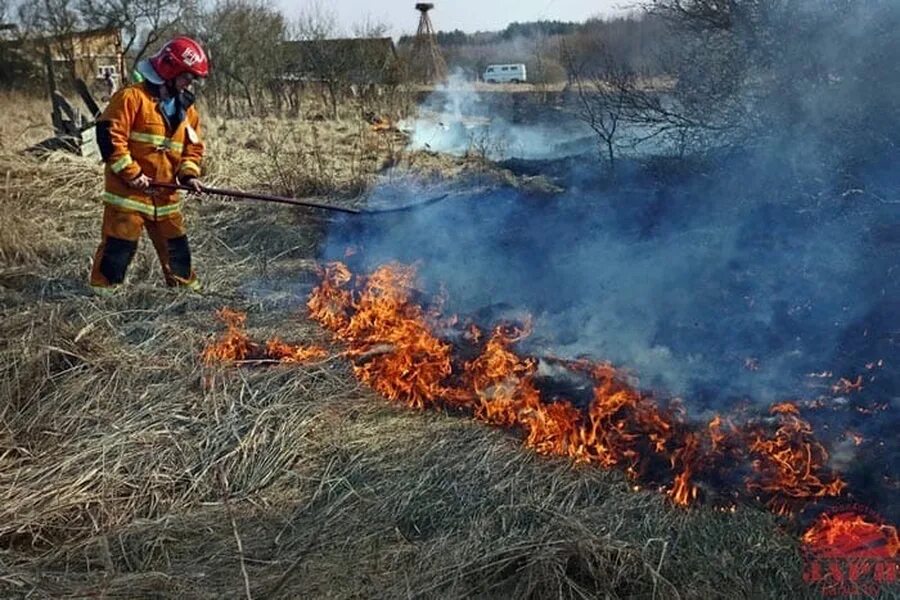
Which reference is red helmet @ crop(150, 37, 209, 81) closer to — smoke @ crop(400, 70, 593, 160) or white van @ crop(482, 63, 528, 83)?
smoke @ crop(400, 70, 593, 160)

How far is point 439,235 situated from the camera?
678 cm

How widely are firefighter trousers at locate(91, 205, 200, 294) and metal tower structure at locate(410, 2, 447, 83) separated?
1318 centimetres

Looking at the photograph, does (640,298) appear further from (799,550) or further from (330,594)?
(330,594)

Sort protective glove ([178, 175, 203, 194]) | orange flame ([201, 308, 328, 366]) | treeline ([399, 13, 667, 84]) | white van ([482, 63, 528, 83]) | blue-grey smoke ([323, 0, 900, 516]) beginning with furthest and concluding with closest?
white van ([482, 63, 528, 83]) → treeline ([399, 13, 667, 84]) → protective glove ([178, 175, 203, 194]) → orange flame ([201, 308, 328, 366]) → blue-grey smoke ([323, 0, 900, 516])

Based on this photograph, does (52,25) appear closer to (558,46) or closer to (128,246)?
(558,46)

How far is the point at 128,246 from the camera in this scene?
18.7 ft

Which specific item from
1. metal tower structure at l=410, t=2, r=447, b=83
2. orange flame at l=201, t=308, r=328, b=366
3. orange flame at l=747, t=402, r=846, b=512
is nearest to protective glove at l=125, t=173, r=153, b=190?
orange flame at l=201, t=308, r=328, b=366

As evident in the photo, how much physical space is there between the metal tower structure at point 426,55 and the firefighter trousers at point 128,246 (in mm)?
13177

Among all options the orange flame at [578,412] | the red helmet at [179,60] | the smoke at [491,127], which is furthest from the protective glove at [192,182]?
the smoke at [491,127]

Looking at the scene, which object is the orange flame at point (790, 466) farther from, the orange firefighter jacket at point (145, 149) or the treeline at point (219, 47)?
the treeline at point (219, 47)

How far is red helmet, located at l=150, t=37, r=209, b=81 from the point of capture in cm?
532

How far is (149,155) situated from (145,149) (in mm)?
55

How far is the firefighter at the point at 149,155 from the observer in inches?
211

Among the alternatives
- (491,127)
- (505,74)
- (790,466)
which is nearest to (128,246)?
(790,466)
